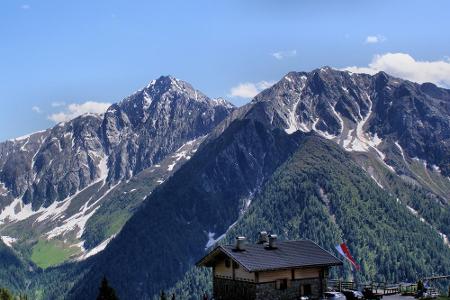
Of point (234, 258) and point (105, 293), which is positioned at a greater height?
point (234, 258)

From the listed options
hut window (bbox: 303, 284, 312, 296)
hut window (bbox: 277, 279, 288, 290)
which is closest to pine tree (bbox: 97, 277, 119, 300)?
hut window (bbox: 277, 279, 288, 290)

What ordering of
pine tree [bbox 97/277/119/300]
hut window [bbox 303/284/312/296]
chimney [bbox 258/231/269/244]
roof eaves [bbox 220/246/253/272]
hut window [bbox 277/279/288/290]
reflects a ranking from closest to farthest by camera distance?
1. pine tree [bbox 97/277/119/300]
2. roof eaves [bbox 220/246/253/272]
3. hut window [bbox 277/279/288/290]
4. hut window [bbox 303/284/312/296]
5. chimney [bbox 258/231/269/244]

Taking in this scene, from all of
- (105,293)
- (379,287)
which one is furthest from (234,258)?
(379,287)

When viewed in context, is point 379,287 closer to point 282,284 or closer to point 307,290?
point 307,290

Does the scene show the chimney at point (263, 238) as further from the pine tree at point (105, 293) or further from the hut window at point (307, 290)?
the pine tree at point (105, 293)

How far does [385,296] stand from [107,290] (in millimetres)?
33131

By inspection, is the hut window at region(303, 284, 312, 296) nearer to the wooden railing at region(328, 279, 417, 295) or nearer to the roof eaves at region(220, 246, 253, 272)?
the wooden railing at region(328, 279, 417, 295)

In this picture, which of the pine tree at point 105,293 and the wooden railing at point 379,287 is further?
the wooden railing at point 379,287

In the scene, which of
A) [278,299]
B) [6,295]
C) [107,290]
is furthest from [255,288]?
[6,295]

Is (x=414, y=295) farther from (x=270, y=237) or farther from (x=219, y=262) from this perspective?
(x=219, y=262)

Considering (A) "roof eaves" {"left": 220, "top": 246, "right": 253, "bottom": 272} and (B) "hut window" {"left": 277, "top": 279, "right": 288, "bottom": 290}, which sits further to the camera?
(B) "hut window" {"left": 277, "top": 279, "right": 288, "bottom": 290}

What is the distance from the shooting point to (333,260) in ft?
236

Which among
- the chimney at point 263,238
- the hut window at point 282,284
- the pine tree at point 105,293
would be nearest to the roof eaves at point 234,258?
the hut window at point 282,284

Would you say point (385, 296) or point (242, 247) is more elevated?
point (242, 247)
